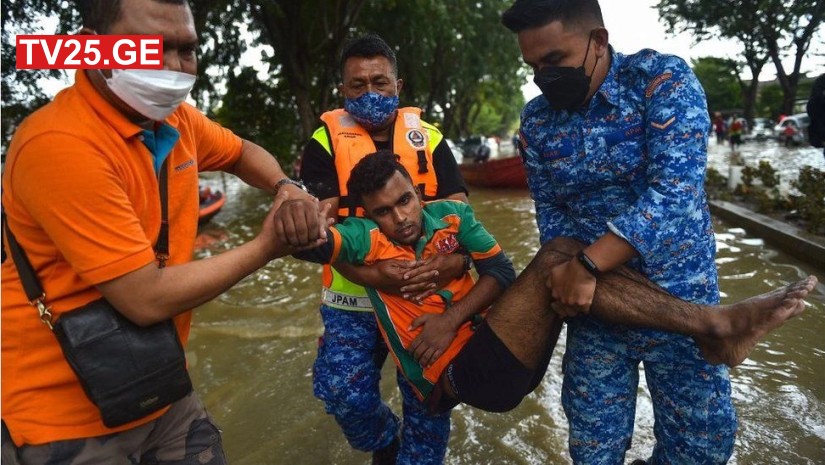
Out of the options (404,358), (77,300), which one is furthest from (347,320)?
(77,300)

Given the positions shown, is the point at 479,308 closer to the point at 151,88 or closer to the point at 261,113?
the point at 151,88

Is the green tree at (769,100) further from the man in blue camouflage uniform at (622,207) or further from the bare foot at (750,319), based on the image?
the bare foot at (750,319)

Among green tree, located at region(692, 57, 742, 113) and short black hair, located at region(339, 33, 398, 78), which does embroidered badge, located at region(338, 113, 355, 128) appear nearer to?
short black hair, located at region(339, 33, 398, 78)

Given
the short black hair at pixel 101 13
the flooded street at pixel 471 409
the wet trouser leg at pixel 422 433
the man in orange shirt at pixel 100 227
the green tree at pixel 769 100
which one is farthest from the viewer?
the green tree at pixel 769 100

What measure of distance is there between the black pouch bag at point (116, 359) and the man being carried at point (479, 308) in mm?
783

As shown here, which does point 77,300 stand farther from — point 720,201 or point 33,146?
point 720,201

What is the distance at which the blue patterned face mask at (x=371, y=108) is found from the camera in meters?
2.79

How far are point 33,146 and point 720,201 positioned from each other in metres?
10.0

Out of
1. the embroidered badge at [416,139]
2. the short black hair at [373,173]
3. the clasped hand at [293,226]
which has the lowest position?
the clasped hand at [293,226]

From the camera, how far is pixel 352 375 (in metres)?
2.64

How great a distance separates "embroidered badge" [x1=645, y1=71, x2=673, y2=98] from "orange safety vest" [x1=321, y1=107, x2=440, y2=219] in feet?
3.76

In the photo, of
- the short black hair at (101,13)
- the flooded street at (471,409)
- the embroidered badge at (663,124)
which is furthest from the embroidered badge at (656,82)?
the flooded street at (471,409)

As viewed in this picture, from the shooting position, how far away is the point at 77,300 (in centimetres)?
151

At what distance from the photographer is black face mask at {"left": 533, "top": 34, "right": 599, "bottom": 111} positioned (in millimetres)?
2049
